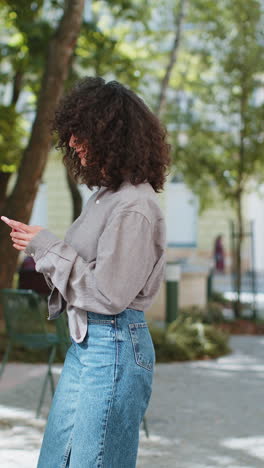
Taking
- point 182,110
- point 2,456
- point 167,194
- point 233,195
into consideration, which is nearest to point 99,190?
point 2,456

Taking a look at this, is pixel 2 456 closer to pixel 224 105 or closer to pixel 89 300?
Result: pixel 89 300

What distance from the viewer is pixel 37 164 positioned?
9.40 m

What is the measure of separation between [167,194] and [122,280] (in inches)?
1086

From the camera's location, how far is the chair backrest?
247 inches

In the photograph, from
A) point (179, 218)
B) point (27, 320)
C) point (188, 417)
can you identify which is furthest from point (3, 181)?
point (179, 218)

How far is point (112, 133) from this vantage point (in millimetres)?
2516

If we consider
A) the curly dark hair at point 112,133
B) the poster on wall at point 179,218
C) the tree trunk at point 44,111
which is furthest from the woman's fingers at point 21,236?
the poster on wall at point 179,218

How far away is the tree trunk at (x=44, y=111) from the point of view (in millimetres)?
9359

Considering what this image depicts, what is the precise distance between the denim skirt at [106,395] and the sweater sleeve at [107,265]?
0.09 metres

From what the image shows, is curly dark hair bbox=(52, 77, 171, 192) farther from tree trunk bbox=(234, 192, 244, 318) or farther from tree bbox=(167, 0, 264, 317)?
tree bbox=(167, 0, 264, 317)

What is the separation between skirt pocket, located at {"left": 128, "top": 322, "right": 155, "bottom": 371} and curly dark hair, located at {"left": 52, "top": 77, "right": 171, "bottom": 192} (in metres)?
0.44

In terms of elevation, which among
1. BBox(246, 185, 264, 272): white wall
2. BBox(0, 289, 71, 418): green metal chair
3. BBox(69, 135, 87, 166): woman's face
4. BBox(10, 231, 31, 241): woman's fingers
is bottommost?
BBox(246, 185, 264, 272): white wall

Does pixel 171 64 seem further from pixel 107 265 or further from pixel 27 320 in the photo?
pixel 107 265

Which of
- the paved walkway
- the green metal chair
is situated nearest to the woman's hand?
the paved walkway
